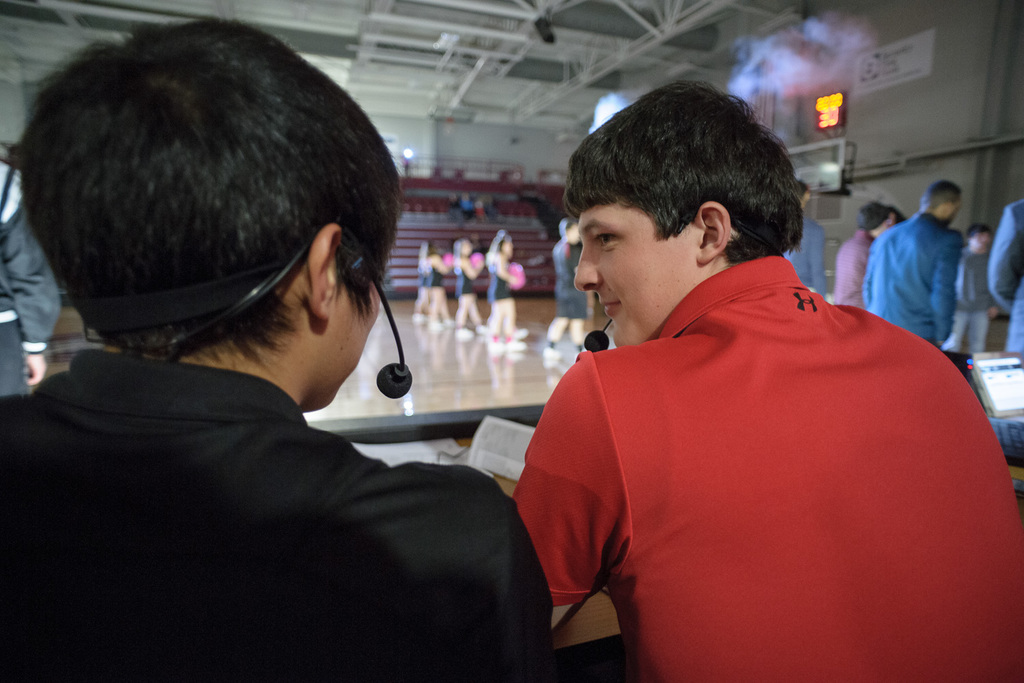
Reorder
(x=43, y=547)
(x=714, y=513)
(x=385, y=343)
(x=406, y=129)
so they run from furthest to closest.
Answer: (x=406, y=129) → (x=385, y=343) → (x=714, y=513) → (x=43, y=547)

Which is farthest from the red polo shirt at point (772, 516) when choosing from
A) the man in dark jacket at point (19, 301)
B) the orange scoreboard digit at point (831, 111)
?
the orange scoreboard digit at point (831, 111)

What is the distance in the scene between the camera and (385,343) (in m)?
6.08

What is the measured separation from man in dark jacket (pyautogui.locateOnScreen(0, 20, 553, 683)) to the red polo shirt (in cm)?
16

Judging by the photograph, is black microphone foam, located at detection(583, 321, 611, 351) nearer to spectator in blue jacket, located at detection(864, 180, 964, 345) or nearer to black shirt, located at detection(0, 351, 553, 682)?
black shirt, located at detection(0, 351, 553, 682)

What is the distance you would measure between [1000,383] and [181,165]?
200cm

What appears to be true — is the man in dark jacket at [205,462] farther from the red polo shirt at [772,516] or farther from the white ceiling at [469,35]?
the white ceiling at [469,35]

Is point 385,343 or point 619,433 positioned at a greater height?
point 619,433

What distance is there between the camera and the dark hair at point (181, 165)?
1.21 ft

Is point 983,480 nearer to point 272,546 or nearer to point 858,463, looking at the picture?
point 858,463

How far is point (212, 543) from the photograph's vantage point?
34 cm

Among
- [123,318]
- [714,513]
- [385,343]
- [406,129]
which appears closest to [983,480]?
[714,513]

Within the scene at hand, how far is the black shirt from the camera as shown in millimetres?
344

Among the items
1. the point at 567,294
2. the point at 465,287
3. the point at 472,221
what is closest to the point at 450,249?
the point at 472,221

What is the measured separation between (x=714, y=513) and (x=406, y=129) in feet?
51.2
